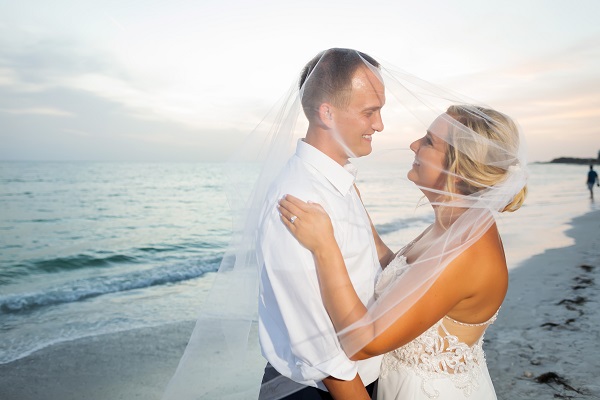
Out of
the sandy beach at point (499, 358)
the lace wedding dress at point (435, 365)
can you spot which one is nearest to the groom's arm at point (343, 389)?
the lace wedding dress at point (435, 365)

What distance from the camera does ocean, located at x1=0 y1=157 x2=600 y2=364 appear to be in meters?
6.02

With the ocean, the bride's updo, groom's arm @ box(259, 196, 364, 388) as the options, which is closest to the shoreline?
the ocean

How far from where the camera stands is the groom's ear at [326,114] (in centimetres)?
223

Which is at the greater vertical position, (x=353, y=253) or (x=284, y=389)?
(x=353, y=253)

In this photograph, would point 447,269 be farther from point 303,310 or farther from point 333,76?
point 333,76

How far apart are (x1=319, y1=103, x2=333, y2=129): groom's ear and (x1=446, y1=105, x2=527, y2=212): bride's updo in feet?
2.11

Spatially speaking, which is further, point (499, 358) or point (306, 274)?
point (499, 358)

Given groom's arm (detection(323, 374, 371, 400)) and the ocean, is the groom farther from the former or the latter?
the ocean

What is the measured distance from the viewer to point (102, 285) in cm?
1093

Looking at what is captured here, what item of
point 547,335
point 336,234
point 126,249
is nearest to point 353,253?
point 336,234

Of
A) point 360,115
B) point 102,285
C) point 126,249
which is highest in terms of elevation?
point 360,115

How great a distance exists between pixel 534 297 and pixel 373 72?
6638 millimetres

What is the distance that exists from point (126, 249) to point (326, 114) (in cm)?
1487

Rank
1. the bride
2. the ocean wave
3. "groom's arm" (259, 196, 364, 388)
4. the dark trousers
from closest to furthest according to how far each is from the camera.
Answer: "groom's arm" (259, 196, 364, 388), the bride, the dark trousers, the ocean wave
